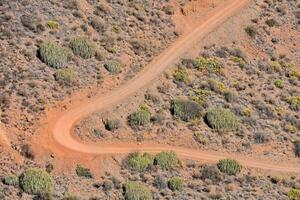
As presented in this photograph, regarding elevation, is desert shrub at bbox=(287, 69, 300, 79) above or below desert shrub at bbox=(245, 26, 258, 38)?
below

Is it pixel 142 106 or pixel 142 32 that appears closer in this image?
pixel 142 106

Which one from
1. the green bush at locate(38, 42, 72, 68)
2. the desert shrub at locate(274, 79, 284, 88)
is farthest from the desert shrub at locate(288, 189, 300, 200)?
the green bush at locate(38, 42, 72, 68)

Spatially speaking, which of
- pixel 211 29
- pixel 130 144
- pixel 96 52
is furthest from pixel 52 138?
pixel 211 29

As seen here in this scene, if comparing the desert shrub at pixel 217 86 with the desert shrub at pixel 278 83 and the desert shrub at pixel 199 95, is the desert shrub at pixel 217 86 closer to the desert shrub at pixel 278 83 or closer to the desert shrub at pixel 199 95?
the desert shrub at pixel 199 95

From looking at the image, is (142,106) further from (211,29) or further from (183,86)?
(211,29)

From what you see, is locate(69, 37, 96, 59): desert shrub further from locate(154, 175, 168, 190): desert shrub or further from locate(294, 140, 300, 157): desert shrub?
locate(294, 140, 300, 157): desert shrub

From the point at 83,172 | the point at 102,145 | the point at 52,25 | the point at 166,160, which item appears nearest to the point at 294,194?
the point at 166,160

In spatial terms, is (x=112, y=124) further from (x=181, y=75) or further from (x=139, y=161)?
(x=181, y=75)
